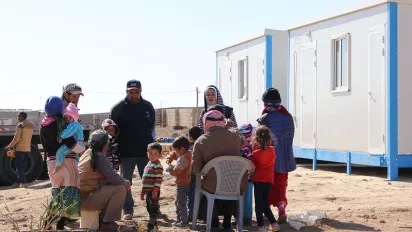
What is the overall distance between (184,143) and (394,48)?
5061 millimetres

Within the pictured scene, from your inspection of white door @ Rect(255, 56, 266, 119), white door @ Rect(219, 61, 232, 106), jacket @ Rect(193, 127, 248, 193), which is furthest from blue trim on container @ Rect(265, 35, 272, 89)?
jacket @ Rect(193, 127, 248, 193)

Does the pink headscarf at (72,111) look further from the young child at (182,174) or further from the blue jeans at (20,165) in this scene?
the blue jeans at (20,165)

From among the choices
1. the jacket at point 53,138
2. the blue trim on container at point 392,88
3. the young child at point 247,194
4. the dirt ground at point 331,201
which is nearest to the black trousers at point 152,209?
the dirt ground at point 331,201

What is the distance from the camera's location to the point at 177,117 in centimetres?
3039

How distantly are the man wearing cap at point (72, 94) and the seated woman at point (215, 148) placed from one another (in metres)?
1.39

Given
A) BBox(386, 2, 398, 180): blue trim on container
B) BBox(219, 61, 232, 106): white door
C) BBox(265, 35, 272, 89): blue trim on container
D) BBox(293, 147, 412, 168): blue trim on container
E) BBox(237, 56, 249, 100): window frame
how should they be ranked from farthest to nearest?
BBox(219, 61, 232, 106): white door, BBox(237, 56, 249, 100): window frame, BBox(265, 35, 272, 89): blue trim on container, BBox(293, 147, 412, 168): blue trim on container, BBox(386, 2, 398, 180): blue trim on container

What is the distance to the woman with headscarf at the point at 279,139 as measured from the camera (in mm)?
6746

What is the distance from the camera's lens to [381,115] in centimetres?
1044

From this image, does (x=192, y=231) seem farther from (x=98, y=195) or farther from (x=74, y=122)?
(x=74, y=122)

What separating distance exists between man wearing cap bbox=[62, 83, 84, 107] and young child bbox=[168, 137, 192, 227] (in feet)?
3.62

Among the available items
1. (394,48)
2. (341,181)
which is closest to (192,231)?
(341,181)

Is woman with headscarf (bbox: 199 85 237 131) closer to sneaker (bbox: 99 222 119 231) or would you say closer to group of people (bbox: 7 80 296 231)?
group of people (bbox: 7 80 296 231)

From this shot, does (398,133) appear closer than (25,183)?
Yes

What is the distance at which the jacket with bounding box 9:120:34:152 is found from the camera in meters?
11.7
